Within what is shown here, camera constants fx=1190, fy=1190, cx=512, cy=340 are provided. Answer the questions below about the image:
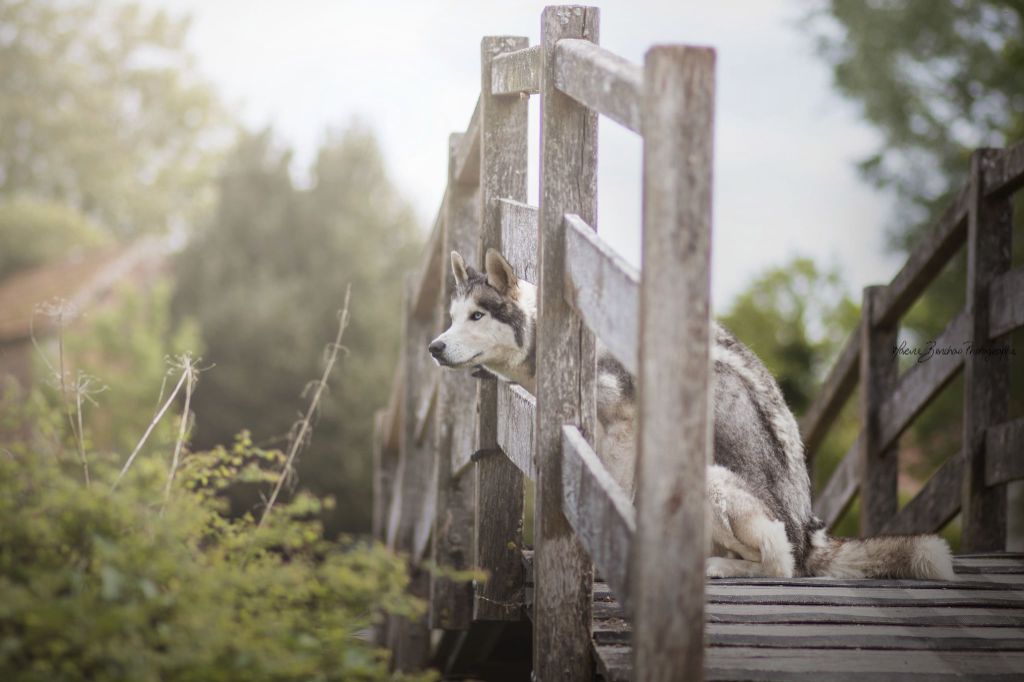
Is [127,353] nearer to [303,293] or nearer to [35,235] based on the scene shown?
[303,293]

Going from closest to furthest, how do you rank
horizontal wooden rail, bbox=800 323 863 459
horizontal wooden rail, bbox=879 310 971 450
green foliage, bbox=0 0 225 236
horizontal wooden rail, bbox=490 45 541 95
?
horizontal wooden rail, bbox=490 45 541 95, horizontal wooden rail, bbox=879 310 971 450, horizontal wooden rail, bbox=800 323 863 459, green foliage, bbox=0 0 225 236

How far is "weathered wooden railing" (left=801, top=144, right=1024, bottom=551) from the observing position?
Result: 4.61 metres

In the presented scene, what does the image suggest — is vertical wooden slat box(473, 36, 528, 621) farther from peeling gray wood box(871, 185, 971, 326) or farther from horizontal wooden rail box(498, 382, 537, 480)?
peeling gray wood box(871, 185, 971, 326)

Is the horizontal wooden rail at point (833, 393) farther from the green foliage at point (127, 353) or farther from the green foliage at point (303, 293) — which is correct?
the green foliage at point (303, 293)

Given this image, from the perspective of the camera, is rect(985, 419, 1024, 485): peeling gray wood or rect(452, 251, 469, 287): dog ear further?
rect(452, 251, 469, 287): dog ear

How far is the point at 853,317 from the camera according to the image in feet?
39.3

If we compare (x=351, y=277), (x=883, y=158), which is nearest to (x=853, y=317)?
(x=883, y=158)

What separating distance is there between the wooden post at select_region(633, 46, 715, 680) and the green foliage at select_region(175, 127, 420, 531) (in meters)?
19.7

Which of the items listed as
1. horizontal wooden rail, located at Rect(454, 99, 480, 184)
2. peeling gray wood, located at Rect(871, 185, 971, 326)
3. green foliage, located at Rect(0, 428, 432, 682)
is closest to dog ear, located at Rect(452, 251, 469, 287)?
horizontal wooden rail, located at Rect(454, 99, 480, 184)

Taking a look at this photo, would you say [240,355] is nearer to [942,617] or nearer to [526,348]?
[526,348]

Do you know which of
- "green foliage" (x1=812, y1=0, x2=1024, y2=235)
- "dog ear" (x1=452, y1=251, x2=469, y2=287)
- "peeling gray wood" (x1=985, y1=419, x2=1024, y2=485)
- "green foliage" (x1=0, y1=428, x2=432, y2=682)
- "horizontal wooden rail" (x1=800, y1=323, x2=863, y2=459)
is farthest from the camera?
"green foliage" (x1=812, y1=0, x2=1024, y2=235)

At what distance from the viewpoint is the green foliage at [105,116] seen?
3669 cm

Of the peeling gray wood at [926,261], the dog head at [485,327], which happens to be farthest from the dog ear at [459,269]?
the peeling gray wood at [926,261]

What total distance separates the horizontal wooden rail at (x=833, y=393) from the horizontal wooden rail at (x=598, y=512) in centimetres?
319
